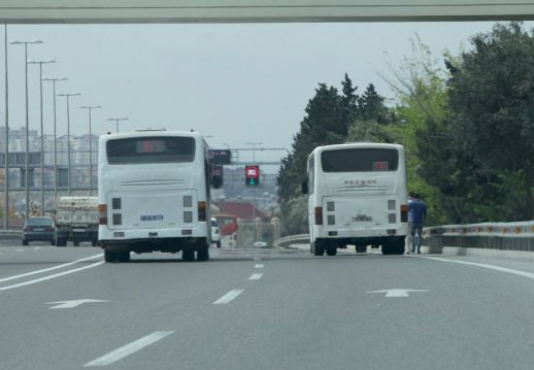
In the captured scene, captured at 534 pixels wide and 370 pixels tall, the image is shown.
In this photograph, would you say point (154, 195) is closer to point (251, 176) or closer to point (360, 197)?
point (360, 197)

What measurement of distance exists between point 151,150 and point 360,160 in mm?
7461

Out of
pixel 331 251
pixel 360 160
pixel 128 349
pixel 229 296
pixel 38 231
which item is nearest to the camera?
pixel 128 349

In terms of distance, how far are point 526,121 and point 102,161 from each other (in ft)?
53.7

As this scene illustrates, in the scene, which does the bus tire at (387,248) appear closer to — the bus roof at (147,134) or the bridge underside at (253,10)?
the bridge underside at (253,10)

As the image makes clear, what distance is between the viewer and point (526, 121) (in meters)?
44.2

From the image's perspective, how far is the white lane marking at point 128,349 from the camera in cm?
1062

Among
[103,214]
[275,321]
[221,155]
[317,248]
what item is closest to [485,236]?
[317,248]

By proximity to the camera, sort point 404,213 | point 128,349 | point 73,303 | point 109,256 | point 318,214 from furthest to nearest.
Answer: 1. point 318,214
2. point 404,213
3. point 109,256
4. point 73,303
5. point 128,349

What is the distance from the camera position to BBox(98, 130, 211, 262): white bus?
32.0 meters

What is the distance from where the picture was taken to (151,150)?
3259cm

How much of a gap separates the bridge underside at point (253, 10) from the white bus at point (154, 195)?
9.06 feet

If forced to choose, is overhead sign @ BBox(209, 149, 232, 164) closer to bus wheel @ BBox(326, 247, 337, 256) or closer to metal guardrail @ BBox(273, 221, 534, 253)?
metal guardrail @ BBox(273, 221, 534, 253)

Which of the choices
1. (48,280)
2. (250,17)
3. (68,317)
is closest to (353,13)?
(250,17)

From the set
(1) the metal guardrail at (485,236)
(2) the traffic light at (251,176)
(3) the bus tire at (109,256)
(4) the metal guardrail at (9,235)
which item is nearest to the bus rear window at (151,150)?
(3) the bus tire at (109,256)
